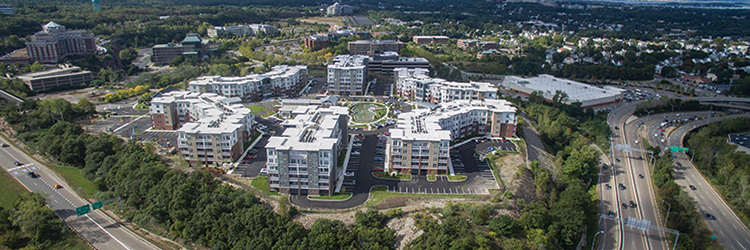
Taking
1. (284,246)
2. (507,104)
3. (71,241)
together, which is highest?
(507,104)

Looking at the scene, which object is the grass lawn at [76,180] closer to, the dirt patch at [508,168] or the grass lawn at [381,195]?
the grass lawn at [381,195]

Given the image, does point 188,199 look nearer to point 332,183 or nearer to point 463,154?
point 332,183

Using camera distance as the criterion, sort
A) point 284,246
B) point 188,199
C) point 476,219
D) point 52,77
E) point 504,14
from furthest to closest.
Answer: point 504,14 < point 52,77 < point 188,199 < point 476,219 < point 284,246

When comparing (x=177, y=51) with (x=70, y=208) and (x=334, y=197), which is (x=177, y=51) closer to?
(x=70, y=208)

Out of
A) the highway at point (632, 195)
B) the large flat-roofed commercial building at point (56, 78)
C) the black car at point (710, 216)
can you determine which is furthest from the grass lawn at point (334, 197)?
the large flat-roofed commercial building at point (56, 78)

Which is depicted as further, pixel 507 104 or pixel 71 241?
pixel 507 104

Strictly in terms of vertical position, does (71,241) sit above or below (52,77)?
below

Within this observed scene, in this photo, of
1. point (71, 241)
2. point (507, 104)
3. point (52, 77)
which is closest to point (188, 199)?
point (71, 241)
